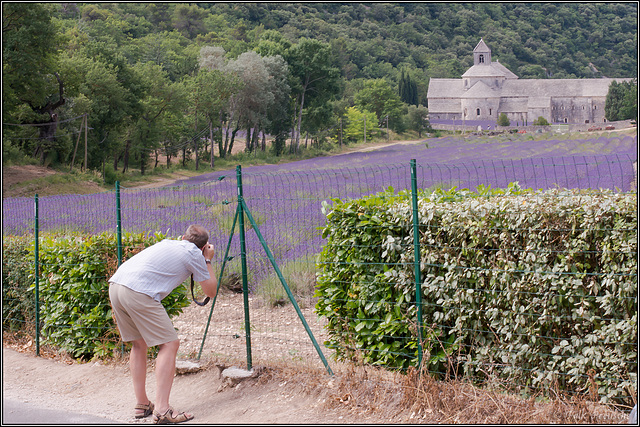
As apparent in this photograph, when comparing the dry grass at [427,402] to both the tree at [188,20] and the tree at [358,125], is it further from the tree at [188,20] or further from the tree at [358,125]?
the tree at [188,20]

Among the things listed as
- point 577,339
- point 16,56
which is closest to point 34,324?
point 577,339

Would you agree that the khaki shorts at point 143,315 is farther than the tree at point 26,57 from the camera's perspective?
No

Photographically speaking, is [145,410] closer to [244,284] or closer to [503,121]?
[244,284]

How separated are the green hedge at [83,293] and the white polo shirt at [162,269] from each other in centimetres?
227

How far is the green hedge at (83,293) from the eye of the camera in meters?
7.14

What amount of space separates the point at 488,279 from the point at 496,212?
0.55 meters

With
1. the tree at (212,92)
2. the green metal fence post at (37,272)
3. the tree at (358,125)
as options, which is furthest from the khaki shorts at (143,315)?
the tree at (358,125)

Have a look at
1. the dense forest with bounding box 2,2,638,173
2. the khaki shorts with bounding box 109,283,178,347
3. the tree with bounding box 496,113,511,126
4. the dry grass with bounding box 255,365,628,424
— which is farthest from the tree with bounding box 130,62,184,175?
the tree with bounding box 496,113,511,126

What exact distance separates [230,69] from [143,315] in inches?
2186

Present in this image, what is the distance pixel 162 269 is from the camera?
4.79 metres

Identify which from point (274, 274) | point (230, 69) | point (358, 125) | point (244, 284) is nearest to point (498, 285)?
point (244, 284)

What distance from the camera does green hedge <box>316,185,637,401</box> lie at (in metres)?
4.21

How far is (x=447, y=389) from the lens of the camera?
4633 mm

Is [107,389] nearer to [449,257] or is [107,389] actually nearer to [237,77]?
[449,257]
